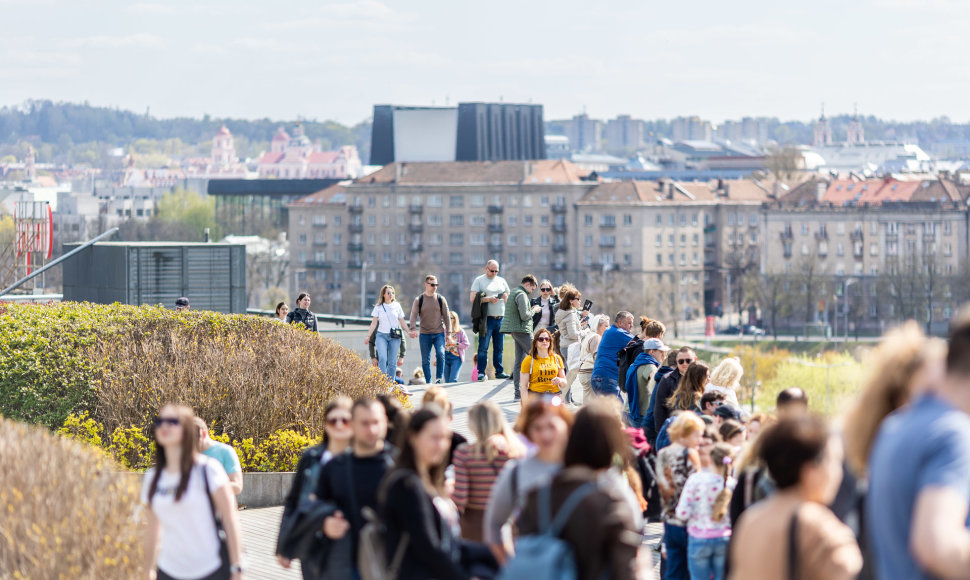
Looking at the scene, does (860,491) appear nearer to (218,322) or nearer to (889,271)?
(218,322)

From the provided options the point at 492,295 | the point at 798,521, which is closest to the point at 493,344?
the point at 492,295

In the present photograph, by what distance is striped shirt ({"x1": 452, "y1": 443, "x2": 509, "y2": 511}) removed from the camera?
816cm

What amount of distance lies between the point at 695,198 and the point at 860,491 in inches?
6106

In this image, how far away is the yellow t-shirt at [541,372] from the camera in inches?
618

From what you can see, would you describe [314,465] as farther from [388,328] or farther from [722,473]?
[388,328]

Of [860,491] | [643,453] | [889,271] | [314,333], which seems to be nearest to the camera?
[860,491]

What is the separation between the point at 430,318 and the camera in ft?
72.3

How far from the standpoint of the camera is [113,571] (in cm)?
952

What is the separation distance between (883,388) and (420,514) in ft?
6.96

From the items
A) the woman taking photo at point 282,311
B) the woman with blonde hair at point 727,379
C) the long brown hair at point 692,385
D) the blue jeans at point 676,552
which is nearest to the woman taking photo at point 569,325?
Result: the woman taking photo at point 282,311

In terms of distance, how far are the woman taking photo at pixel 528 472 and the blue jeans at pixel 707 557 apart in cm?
271

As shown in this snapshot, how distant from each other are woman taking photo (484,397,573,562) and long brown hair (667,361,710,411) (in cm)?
497

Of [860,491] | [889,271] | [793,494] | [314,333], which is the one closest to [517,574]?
[793,494]

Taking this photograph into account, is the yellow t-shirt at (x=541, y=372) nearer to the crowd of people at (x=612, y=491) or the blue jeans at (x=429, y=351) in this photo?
the crowd of people at (x=612, y=491)
